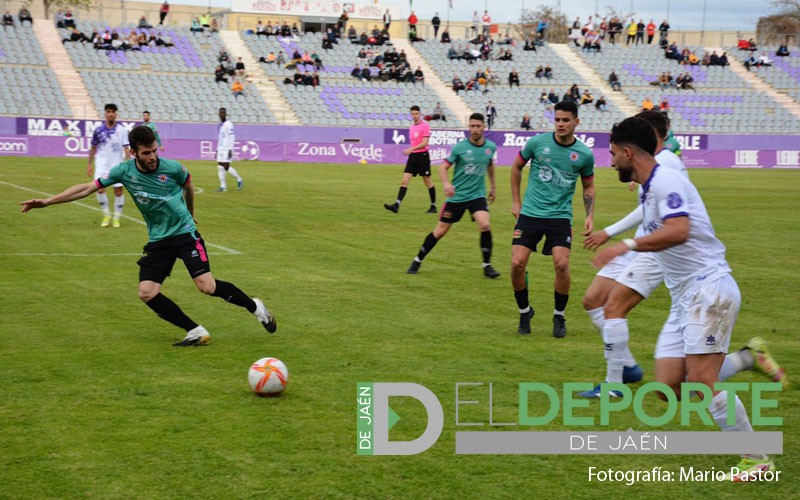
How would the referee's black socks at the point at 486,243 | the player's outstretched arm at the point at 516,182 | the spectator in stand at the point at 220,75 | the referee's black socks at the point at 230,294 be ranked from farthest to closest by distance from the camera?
the spectator in stand at the point at 220,75 < the referee's black socks at the point at 486,243 < the player's outstretched arm at the point at 516,182 < the referee's black socks at the point at 230,294

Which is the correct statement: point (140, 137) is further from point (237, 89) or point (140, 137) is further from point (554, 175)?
point (237, 89)

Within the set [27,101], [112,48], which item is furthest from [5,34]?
[27,101]

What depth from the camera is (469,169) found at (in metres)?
13.5

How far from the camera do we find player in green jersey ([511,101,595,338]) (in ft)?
31.8

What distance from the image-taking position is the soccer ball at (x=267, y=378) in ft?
23.1

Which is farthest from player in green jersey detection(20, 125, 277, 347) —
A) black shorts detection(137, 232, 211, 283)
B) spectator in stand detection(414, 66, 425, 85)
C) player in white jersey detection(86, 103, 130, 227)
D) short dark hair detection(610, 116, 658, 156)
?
spectator in stand detection(414, 66, 425, 85)

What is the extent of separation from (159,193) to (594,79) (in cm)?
5402

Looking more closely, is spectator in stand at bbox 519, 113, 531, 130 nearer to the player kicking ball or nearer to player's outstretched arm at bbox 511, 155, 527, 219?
the player kicking ball

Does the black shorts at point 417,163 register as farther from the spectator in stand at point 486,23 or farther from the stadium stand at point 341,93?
the spectator in stand at point 486,23

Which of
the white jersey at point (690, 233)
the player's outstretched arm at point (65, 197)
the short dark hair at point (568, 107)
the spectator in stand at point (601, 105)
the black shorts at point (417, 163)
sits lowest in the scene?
the spectator in stand at point (601, 105)

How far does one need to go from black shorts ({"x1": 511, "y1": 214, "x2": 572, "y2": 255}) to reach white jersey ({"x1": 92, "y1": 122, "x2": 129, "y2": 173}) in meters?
11.1

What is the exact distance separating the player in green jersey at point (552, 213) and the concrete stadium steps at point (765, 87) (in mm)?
52466

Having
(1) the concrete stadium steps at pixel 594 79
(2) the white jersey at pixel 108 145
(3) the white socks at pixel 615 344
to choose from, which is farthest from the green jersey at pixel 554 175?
(1) the concrete stadium steps at pixel 594 79

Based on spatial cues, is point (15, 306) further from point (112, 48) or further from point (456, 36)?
point (456, 36)
